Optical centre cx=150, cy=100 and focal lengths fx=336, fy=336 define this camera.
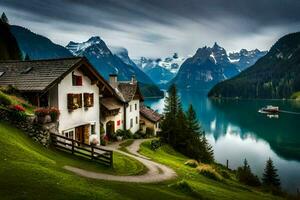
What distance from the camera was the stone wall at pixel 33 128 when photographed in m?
25.8

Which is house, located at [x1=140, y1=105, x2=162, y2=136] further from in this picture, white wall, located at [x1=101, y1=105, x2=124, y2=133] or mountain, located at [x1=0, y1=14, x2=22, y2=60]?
mountain, located at [x1=0, y1=14, x2=22, y2=60]

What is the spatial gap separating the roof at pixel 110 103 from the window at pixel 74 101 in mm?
15028

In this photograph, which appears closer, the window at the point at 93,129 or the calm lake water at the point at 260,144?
the window at the point at 93,129

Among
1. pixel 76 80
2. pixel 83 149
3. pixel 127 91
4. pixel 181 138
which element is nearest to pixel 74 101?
pixel 76 80

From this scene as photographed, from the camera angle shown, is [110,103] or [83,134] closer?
[83,134]

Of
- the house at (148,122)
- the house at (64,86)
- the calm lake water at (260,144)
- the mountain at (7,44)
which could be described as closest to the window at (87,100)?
the house at (64,86)

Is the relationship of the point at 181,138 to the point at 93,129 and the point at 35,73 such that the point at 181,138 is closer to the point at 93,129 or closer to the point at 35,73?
the point at 93,129

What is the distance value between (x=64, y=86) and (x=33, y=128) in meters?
9.53

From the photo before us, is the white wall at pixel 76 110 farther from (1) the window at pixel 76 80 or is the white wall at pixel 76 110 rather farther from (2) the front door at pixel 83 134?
(2) the front door at pixel 83 134

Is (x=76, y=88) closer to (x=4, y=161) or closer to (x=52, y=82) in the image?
(x=52, y=82)

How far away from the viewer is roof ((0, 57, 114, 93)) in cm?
3343

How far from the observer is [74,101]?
121 feet

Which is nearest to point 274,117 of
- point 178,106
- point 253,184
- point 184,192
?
point 178,106

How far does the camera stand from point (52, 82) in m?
32.8
